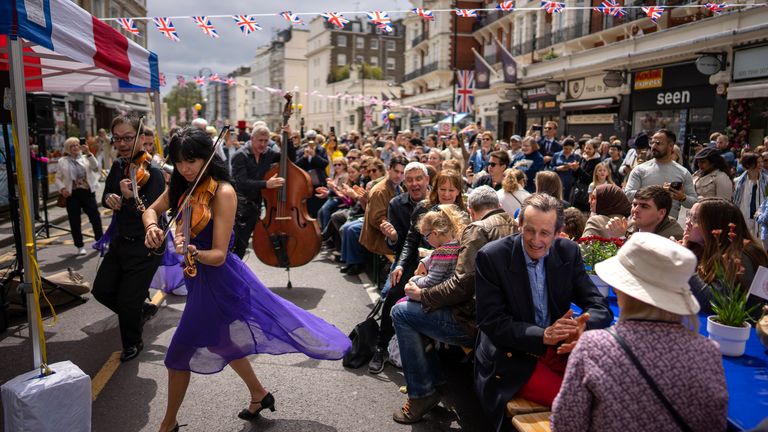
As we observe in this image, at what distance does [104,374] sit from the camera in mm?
4383

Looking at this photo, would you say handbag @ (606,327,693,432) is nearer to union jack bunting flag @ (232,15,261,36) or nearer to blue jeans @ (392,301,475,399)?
blue jeans @ (392,301,475,399)

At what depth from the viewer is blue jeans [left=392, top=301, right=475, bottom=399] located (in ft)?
12.0

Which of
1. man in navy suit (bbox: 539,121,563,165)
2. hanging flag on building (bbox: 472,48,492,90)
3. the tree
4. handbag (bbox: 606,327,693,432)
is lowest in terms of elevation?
handbag (bbox: 606,327,693,432)

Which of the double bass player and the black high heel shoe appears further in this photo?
the double bass player

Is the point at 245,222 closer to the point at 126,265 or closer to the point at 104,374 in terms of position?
the point at 126,265

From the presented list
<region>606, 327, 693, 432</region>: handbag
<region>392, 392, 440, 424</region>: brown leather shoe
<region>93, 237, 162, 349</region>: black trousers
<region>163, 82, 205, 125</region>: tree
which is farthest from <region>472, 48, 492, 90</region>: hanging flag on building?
<region>163, 82, 205, 125</region>: tree

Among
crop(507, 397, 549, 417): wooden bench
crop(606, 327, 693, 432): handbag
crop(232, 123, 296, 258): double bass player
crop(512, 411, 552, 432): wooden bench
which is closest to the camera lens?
crop(606, 327, 693, 432): handbag

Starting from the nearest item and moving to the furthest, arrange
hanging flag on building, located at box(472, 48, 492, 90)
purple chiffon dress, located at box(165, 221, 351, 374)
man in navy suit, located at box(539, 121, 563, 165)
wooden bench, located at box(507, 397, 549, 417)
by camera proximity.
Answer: wooden bench, located at box(507, 397, 549, 417) < purple chiffon dress, located at box(165, 221, 351, 374) < man in navy suit, located at box(539, 121, 563, 165) < hanging flag on building, located at box(472, 48, 492, 90)

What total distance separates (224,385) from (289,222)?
8.50ft

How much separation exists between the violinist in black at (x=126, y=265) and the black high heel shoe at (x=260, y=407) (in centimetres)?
157

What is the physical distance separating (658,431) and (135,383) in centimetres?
372

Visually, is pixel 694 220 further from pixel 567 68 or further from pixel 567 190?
pixel 567 68

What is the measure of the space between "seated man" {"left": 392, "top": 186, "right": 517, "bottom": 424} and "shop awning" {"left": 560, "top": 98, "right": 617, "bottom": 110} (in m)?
18.7

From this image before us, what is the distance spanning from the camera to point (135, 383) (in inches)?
166
